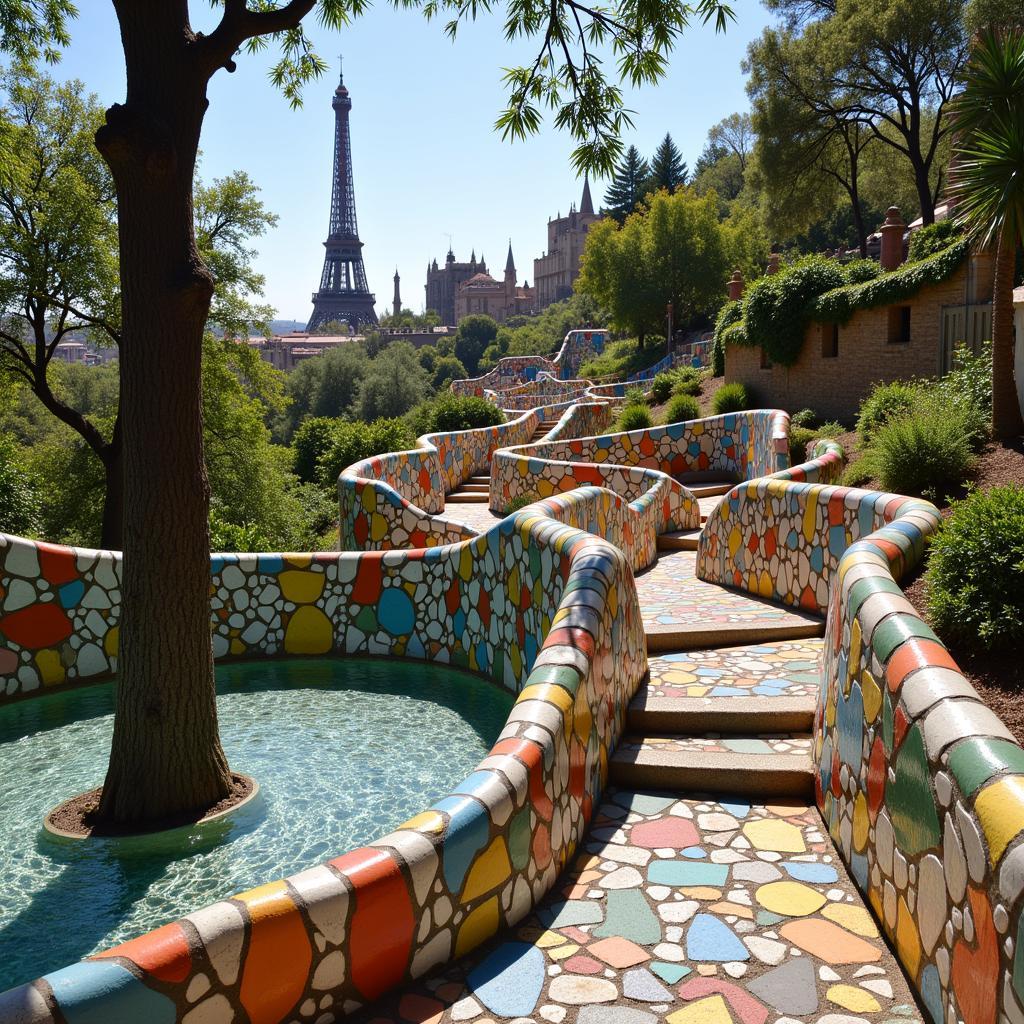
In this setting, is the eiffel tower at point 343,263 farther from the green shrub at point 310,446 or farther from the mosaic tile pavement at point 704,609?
the mosaic tile pavement at point 704,609

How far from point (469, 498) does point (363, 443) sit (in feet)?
26.5

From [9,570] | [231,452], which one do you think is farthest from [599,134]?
[231,452]

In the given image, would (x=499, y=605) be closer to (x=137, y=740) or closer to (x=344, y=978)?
(x=137, y=740)

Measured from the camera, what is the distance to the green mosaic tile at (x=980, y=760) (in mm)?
2883

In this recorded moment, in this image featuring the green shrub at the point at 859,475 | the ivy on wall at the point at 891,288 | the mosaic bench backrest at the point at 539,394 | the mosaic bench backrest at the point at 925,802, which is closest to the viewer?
the mosaic bench backrest at the point at 925,802

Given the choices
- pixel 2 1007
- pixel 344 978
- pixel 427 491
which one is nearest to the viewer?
pixel 2 1007

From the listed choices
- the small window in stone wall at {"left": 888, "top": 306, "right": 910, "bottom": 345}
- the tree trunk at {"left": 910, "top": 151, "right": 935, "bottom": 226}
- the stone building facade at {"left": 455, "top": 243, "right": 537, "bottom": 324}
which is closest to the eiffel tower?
the stone building facade at {"left": 455, "top": 243, "right": 537, "bottom": 324}

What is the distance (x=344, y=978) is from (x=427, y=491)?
14753 millimetres

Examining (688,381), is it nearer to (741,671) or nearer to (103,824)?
(741,671)

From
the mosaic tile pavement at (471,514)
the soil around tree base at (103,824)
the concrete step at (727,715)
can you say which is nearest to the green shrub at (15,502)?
the mosaic tile pavement at (471,514)

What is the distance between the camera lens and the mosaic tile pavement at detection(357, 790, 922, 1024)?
349 centimetres

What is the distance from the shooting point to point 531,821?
4.21 metres

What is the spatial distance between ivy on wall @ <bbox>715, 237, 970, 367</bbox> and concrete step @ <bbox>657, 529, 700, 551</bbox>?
355 inches

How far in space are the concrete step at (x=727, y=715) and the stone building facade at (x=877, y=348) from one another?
13.9m
